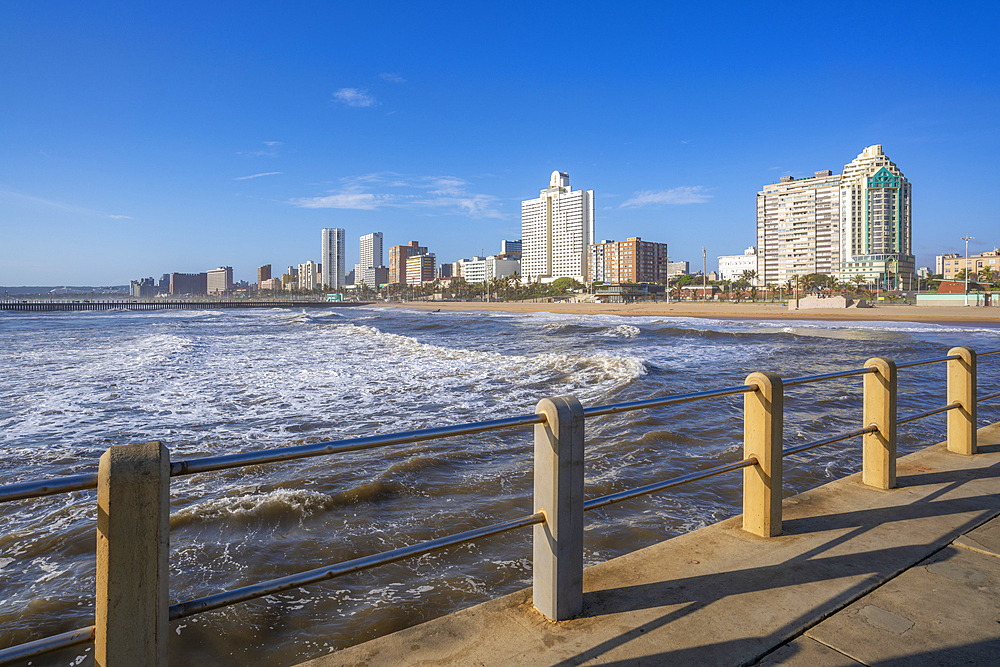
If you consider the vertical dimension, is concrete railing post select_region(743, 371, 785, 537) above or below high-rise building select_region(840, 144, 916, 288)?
below

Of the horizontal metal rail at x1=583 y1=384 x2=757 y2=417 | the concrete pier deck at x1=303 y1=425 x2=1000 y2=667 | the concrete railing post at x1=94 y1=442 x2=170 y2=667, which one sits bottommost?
the concrete pier deck at x1=303 y1=425 x2=1000 y2=667

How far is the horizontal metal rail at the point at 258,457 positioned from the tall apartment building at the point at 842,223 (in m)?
168

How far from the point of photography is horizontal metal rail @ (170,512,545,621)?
1.91 metres

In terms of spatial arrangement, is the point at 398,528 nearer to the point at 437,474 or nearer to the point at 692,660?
the point at 437,474

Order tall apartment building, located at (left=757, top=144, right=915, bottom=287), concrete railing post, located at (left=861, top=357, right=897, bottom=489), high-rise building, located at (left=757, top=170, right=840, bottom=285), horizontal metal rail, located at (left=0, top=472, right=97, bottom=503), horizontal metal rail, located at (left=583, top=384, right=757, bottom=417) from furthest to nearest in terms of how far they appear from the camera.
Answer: high-rise building, located at (left=757, top=170, right=840, bottom=285) < tall apartment building, located at (left=757, top=144, right=915, bottom=287) < concrete railing post, located at (left=861, top=357, right=897, bottom=489) < horizontal metal rail, located at (left=583, top=384, right=757, bottom=417) < horizontal metal rail, located at (left=0, top=472, right=97, bottom=503)

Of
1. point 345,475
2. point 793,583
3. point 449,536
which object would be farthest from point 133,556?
point 345,475

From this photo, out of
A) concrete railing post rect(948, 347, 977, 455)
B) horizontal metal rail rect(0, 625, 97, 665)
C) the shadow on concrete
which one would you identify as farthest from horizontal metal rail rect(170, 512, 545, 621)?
concrete railing post rect(948, 347, 977, 455)

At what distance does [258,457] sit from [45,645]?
2.43ft

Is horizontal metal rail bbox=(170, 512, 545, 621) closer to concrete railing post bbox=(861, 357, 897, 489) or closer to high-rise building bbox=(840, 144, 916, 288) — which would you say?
concrete railing post bbox=(861, 357, 897, 489)

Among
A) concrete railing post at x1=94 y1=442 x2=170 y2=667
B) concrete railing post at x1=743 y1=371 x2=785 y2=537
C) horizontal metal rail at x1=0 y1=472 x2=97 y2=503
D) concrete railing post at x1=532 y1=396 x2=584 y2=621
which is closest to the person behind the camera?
horizontal metal rail at x1=0 y1=472 x2=97 y2=503

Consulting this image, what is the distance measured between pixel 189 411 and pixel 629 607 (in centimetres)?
1072

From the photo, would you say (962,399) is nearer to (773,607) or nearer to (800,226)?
(773,607)

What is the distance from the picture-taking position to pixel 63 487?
163cm

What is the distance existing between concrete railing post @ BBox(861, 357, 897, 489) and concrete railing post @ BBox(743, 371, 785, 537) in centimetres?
141
